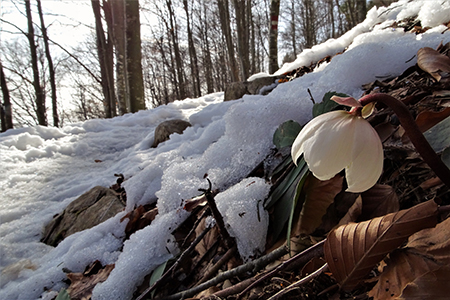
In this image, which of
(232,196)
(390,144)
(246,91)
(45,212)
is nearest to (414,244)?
(390,144)

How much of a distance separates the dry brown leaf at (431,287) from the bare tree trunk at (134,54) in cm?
509

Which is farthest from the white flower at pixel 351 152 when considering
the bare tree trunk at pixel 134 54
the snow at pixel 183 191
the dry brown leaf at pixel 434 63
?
the bare tree trunk at pixel 134 54

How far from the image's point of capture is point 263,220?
74 cm

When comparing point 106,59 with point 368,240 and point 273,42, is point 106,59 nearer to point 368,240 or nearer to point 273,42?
point 273,42

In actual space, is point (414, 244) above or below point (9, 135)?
below

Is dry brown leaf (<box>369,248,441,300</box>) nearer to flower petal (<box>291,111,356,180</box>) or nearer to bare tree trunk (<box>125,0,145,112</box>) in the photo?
flower petal (<box>291,111,356,180</box>)

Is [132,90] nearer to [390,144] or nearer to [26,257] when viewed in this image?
[26,257]

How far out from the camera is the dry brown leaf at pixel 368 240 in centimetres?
41

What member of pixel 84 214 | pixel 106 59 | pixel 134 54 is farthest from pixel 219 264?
pixel 106 59

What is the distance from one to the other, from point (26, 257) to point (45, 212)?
1.66ft

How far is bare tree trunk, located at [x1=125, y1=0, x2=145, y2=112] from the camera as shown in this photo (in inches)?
185

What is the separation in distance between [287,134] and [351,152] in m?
0.42

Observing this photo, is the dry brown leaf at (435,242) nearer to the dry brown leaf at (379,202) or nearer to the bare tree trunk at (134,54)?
the dry brown leaf at (379,202)

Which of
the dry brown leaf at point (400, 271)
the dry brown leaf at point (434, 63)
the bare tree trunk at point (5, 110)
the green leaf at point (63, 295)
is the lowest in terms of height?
the green leaf at point (63, 295)
